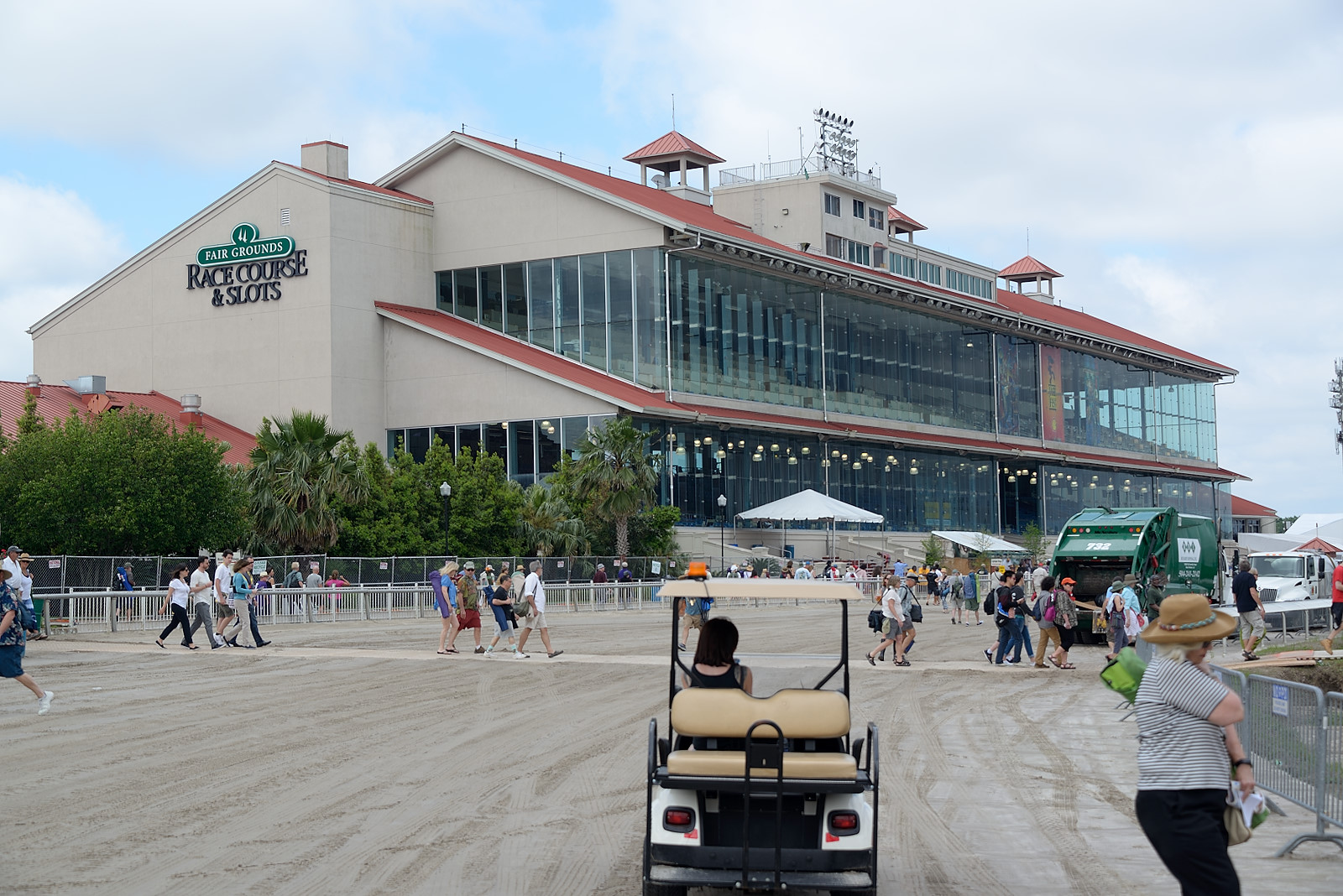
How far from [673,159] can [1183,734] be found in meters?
71.0

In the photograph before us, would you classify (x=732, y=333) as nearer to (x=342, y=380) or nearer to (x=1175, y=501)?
(x=342, y=380)

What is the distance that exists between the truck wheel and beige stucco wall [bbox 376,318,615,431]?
154 feet

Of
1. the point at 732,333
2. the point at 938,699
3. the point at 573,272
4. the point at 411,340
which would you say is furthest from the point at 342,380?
the point at 938,699

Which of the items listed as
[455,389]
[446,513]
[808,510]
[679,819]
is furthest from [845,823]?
[455,389]

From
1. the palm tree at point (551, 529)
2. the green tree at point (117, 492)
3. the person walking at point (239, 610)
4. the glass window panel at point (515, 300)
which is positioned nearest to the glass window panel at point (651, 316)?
the glass window panel at point (515, 300)

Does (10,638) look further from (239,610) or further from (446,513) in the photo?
(446,513)

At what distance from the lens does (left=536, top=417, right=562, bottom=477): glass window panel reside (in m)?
56.1

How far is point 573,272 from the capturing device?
60.8m

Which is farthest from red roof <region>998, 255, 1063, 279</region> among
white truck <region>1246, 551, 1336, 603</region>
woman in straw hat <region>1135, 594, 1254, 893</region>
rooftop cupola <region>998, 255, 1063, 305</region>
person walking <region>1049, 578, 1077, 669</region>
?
woman in straw hat <region>1135, 594, 1254, 893</region>

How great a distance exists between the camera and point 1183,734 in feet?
21.2

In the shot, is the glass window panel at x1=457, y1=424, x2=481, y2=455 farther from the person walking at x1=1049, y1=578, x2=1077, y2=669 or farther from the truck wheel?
the truck wheel

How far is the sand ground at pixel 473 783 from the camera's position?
30.3 ft

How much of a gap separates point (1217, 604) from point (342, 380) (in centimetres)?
3384

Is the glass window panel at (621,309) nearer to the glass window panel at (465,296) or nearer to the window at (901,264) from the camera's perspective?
the glass window panel at (465,296)
